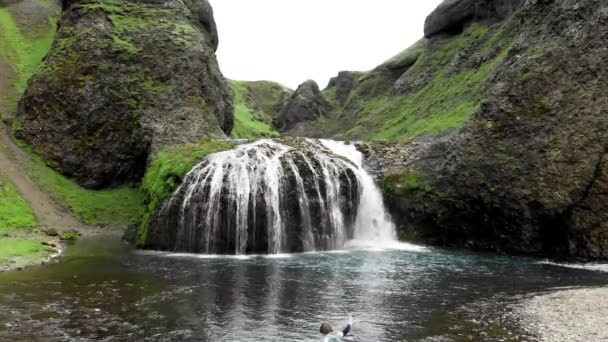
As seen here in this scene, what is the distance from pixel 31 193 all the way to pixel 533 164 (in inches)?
1684

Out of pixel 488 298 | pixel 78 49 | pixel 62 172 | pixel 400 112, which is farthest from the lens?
pixel 400 112

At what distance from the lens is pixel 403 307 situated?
58.4 ft

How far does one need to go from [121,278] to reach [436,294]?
14.7 metres

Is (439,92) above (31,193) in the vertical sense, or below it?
above

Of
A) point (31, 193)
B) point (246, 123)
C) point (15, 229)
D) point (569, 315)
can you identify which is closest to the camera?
point (569, 315)

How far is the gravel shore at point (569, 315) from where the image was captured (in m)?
13.9

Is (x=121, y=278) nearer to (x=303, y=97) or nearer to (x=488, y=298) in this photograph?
(x=488, y=298)

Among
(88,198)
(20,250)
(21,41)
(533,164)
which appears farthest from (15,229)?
(21,41)

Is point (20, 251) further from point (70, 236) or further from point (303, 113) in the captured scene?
point (303, 113)

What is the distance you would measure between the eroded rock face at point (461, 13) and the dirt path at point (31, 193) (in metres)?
80.0

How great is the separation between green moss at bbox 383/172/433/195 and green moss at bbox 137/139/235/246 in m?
14.1

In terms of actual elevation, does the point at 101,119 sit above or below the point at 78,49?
below

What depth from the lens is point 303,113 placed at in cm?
12469

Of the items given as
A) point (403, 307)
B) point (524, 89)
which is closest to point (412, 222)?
point (524, 89)
